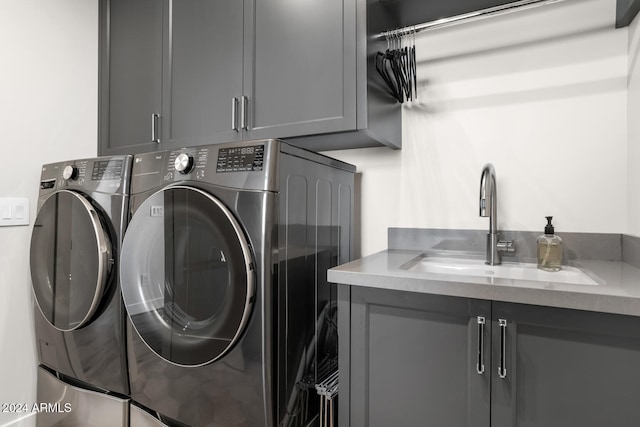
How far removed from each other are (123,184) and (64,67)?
1.10 m

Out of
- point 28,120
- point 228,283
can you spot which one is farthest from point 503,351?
point 28,120

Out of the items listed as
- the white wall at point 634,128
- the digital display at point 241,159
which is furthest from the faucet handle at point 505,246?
the digital display at point 241,159

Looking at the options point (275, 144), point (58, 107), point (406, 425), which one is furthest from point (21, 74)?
point (406, 425)

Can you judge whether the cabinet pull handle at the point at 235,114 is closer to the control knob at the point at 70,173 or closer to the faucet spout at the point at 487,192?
the control knob at the point at 70,173

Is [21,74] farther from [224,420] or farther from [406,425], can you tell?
[406,425]

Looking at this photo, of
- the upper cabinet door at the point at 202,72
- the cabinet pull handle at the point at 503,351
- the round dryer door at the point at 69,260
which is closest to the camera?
the cabinet pull handle at the point at 503,351

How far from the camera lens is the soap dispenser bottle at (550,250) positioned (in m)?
1.27

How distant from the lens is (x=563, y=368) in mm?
851

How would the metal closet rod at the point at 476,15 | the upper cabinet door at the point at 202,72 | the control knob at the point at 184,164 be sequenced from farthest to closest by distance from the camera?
the upper cabinet door at the point at 202,72 → the metal closet rod at the point at 476,15 → the control knob at the point at 184,164

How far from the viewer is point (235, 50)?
1.56 metres

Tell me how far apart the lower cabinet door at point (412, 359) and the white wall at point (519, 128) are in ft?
2.32

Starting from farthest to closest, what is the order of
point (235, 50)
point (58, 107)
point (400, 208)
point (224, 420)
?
point (58, 107) < point (400, 208) < point (235, 50) < point (224, 420)

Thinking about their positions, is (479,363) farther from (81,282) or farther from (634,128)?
(81,282)

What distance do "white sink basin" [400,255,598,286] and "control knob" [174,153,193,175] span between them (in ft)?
2.73
